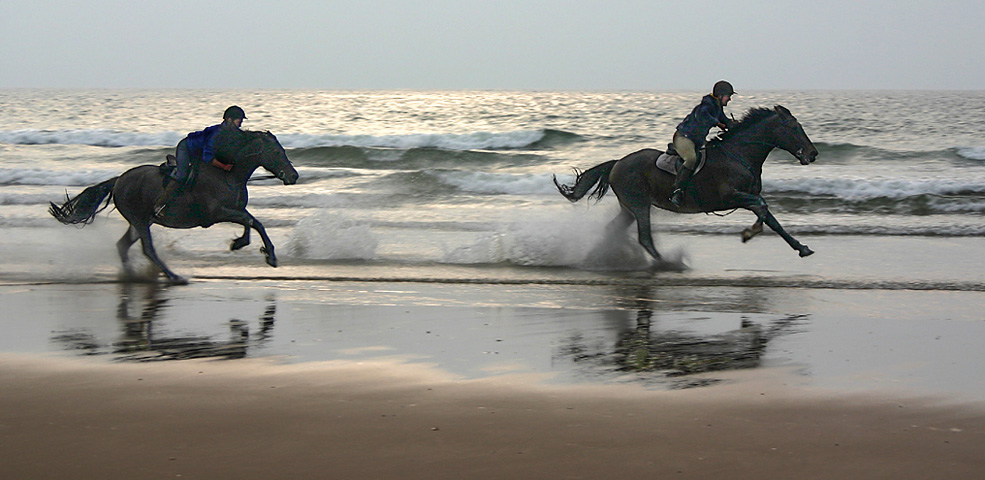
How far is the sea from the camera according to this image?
11.0m

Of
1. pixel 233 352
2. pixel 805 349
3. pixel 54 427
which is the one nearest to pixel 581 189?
pixel 805 349

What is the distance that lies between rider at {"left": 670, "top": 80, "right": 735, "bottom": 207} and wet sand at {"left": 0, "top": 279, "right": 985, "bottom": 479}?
227 centimetres

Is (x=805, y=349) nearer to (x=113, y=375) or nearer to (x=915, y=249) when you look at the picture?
(x=113, y=375)

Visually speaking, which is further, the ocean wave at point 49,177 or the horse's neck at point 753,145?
the ocean wave at point 49,177

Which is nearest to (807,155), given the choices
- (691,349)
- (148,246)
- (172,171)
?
(691,349)

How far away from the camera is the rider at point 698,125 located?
10141 mm

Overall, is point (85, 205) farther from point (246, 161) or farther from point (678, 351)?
point (678, 351)

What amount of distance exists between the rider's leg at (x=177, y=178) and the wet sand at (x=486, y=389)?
1403mm

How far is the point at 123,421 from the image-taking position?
488 centimetres

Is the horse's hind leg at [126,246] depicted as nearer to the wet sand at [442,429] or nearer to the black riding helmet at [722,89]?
the wet sand at [442,429]

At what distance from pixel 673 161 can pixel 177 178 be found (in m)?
5.22

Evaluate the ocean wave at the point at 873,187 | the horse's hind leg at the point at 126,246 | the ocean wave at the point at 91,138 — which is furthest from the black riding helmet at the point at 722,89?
the ocean wave at the point at 91,138

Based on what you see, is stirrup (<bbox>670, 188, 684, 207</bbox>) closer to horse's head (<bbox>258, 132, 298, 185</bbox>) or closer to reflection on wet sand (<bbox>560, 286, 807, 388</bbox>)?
reflection on wet sand (<bbox>560, 286, 807, 388</bbox>)

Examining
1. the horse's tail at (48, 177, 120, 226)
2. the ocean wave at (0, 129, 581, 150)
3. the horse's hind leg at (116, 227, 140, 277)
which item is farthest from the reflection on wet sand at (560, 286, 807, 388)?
the ocean wave at (0, 129, 581, 150)
